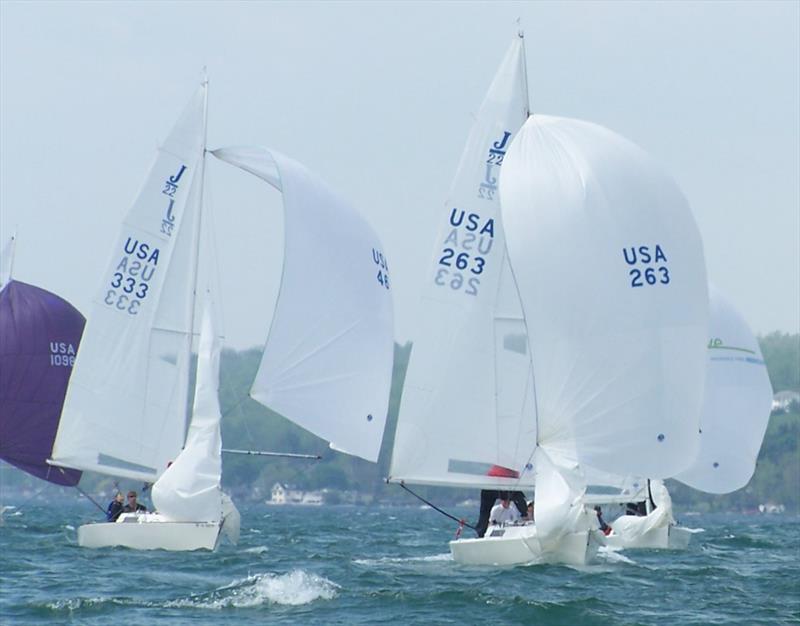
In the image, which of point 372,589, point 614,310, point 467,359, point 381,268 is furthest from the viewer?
point 381,268

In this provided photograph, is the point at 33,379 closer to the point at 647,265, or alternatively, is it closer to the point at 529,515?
the point at 529,515

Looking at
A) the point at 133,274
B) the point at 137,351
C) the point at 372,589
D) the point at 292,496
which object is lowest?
the point at 372,589

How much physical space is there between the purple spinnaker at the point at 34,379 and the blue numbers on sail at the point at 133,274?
16.1 feet

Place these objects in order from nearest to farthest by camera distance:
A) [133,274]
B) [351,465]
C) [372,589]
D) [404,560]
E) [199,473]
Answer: [372,589] → [199,473] → [404,560] → [133,274] → [351,465]

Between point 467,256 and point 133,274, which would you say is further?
point 133,274

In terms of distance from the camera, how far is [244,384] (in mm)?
77188

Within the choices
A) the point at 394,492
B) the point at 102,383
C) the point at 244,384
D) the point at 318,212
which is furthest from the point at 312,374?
the point at 394,492

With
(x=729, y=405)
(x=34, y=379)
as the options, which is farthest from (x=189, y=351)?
(x=729, y=405)

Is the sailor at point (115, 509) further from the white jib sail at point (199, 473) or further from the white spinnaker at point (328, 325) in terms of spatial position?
the white spinnaker at point (328, 325)

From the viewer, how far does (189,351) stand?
31344 millimetres

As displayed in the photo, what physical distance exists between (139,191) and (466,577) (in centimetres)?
1053

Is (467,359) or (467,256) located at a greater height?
(467,256)

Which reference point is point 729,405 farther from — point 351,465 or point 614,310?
point 351,465

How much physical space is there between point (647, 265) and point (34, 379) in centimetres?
1595
